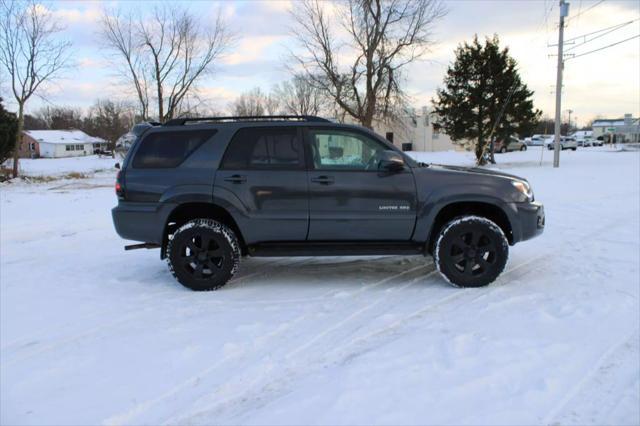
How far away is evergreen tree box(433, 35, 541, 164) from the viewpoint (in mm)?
29031

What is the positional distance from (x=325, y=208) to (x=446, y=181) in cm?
133

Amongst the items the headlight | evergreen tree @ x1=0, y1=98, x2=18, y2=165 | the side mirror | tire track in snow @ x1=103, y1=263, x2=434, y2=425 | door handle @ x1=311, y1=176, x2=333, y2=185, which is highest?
evergreen tree @ x1=0, y1=98, x2=18, y2=165

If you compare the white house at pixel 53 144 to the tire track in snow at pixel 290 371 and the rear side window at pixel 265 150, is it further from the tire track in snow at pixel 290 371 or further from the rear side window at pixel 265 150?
the tire track in snow at pixel 290 371

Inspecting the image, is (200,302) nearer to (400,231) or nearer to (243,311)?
(243,311)

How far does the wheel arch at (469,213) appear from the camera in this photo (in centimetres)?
550

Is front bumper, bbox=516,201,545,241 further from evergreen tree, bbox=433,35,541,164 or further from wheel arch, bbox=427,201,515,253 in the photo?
evergreen tree, bbox=433,35,541,164

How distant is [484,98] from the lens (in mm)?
29094

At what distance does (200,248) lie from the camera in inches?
213

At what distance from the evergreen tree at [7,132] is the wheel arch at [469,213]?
2939cm

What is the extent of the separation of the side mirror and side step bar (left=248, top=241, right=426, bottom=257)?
815 mm

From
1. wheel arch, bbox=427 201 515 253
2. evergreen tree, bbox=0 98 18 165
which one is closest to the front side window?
wheel arch, bbox=427 201 515 253

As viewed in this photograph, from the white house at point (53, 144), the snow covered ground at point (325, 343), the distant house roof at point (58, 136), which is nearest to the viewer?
the snow covered ground at point (325, 343)

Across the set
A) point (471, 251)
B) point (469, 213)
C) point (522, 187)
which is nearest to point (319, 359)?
point (471, 251)

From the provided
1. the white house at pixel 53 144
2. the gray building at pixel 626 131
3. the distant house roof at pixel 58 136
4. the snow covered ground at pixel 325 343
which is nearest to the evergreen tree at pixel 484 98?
the snow covered ground at pixel 325 343
